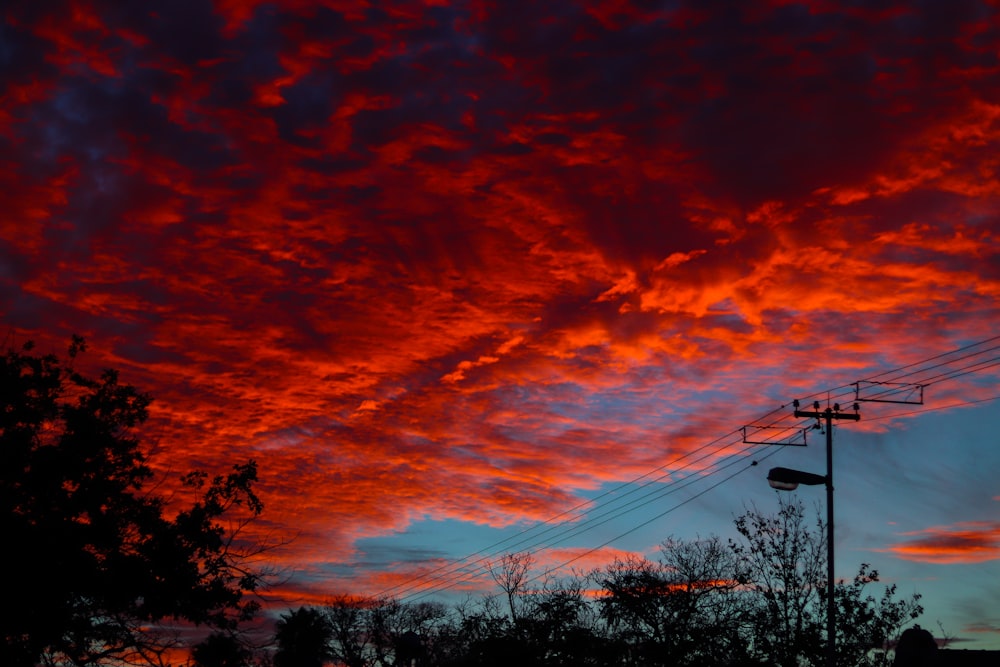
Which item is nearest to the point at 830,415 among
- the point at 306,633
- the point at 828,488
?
the point at 828,488

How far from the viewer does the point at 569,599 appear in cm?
5700

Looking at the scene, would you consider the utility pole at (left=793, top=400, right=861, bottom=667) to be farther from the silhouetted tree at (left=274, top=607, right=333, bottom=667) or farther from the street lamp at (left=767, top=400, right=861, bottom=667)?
the silhouetted tree at (left=274, top=607, right=333, bottom=667)

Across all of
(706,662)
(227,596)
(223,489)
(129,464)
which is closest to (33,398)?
(129,464)

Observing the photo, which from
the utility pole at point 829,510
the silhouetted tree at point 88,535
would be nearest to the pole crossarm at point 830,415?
the utility pole at point 829,510

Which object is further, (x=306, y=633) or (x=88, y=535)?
(x=306, y=633)

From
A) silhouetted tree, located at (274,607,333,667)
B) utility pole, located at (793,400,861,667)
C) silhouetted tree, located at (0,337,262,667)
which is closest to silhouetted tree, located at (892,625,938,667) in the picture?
utility pole, located at (793,400,861,667)

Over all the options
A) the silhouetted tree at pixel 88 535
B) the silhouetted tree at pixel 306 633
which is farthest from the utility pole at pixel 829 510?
the silhouetted tree at pixel 306 633

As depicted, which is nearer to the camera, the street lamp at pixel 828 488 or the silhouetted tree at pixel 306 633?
the street lamp at pixel 828 488

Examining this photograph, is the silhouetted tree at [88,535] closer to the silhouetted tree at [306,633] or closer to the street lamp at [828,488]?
the street lamp at [828,488]

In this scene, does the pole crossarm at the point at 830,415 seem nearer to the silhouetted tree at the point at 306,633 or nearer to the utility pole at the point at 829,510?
the utility pole at the point at 829,510

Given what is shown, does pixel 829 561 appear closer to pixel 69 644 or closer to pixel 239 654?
pixel 239 654

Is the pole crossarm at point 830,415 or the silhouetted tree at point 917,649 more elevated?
the pole crossarm at point 830,415

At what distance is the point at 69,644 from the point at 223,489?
6.10 m

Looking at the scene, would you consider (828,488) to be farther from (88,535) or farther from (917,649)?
(88,535)
